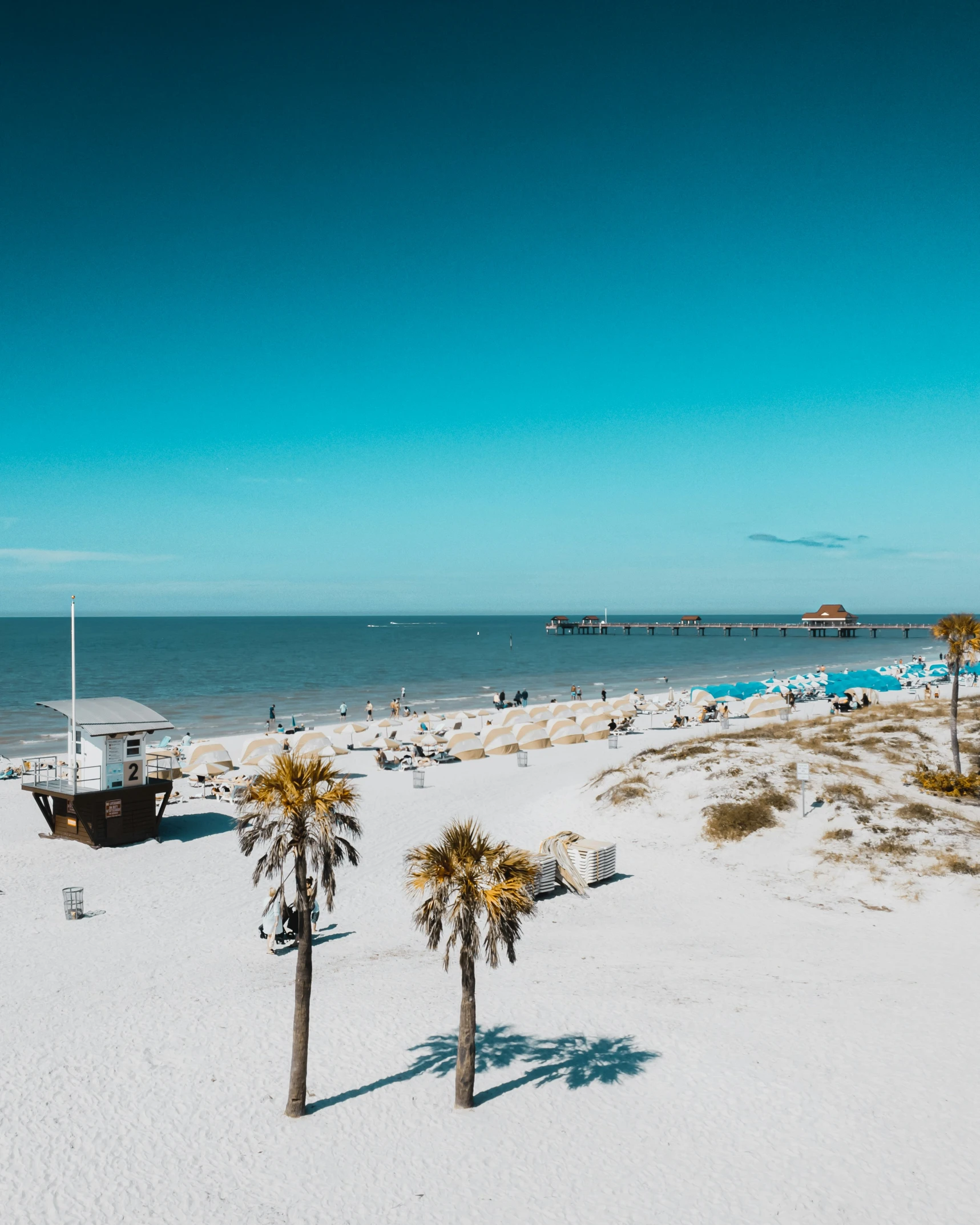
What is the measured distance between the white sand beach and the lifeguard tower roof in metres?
3.42

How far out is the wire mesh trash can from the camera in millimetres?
16938

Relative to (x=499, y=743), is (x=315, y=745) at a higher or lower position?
higher

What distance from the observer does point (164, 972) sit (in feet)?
47.3

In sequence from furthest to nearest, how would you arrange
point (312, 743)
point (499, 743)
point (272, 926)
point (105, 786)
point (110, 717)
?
1. point (499, 743)
2. point (312, 743)
3. point (110, 717)
4. point (105, 786)
5. point (272, 926)

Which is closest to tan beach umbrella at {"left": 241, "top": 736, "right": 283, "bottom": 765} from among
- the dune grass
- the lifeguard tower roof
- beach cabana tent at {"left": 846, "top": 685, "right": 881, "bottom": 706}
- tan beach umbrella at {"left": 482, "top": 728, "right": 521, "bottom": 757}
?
the lifeguard tower roof

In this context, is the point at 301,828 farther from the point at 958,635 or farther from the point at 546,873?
the point at 958,635

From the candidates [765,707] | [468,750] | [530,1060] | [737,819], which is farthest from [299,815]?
[765,707]

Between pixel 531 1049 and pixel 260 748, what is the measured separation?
75.4ft

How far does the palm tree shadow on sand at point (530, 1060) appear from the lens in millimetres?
11047

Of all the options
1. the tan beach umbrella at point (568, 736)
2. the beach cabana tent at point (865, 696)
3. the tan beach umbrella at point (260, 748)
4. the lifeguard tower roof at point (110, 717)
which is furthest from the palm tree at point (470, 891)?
the beach cabana tent at point (865, 696)

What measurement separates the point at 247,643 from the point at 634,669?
262 feet

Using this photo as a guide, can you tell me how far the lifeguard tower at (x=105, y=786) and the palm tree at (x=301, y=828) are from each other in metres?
14.2

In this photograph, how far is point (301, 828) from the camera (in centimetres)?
955

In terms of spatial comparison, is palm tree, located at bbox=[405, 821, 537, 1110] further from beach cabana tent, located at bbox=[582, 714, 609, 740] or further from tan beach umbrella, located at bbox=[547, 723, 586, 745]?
beach cabana tent, located at bbox=[582, 714, 609, 740]
